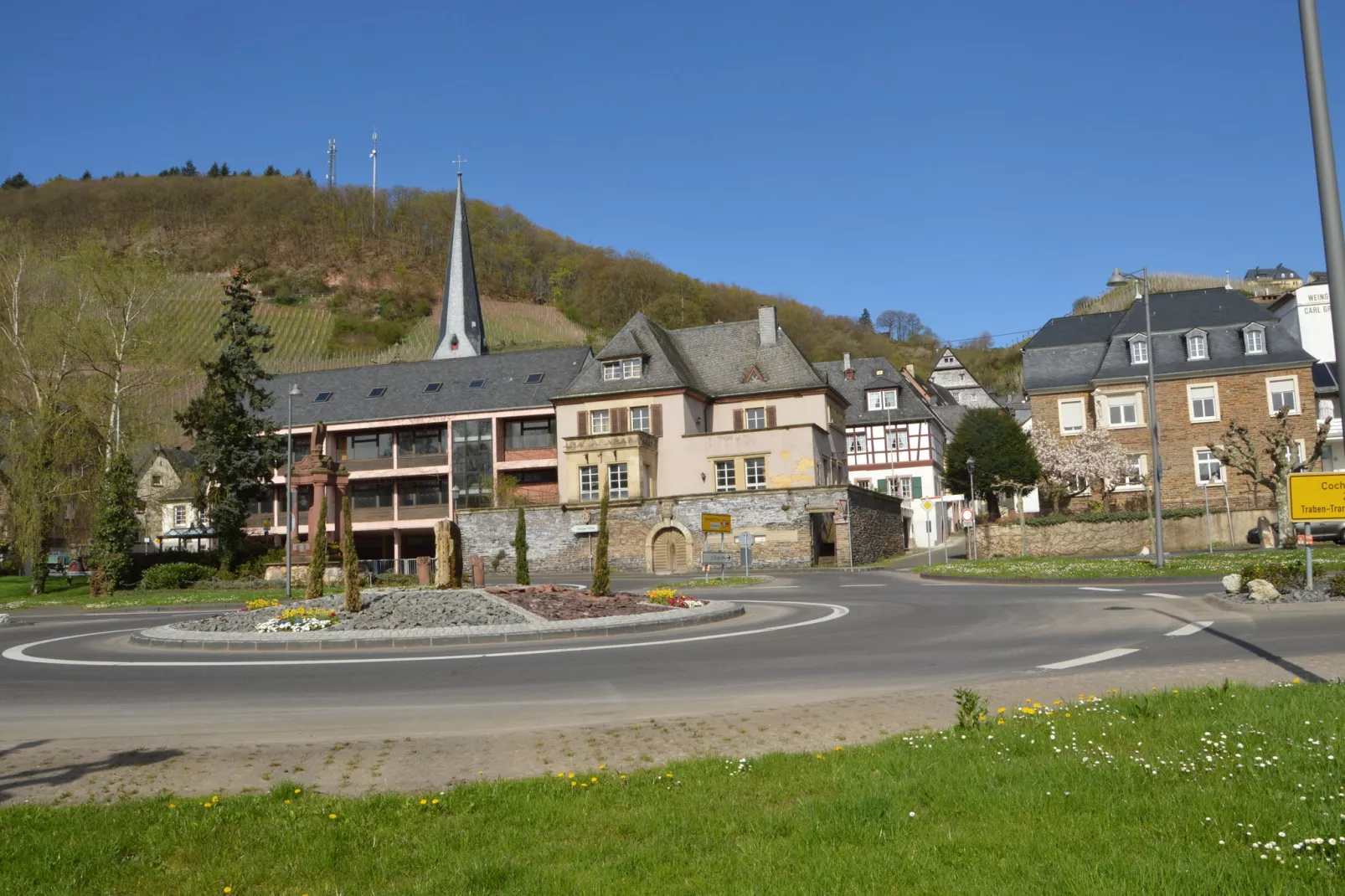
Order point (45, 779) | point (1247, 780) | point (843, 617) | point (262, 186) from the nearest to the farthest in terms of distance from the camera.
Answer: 1. point (1247, 780)
2. point (45, 779)
3. point (843, 617)
4. point (262, 186)

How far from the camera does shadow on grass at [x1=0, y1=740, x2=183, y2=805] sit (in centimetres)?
723

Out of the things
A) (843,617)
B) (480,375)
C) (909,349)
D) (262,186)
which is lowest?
(843,617)

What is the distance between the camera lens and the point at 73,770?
25.1 feet

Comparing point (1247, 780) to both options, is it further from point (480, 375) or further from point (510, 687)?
point (480, 375)

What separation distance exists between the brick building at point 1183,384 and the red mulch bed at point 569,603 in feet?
123

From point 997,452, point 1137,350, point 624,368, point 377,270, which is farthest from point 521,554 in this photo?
point 377,270

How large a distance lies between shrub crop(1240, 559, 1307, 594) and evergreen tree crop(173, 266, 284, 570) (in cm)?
4218

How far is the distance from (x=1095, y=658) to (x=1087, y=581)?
1803cm

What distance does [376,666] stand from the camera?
589 inches

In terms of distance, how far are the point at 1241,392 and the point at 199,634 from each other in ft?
169

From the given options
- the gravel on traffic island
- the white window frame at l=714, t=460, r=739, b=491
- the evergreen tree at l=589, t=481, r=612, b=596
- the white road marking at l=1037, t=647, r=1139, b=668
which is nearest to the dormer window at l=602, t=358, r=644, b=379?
the white window frame at l=714, t=460, r=739, b=491

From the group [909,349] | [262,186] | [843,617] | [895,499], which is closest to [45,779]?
[843,617]

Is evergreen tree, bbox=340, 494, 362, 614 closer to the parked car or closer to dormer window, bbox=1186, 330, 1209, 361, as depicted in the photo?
the parked car

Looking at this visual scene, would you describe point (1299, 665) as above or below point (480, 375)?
below
